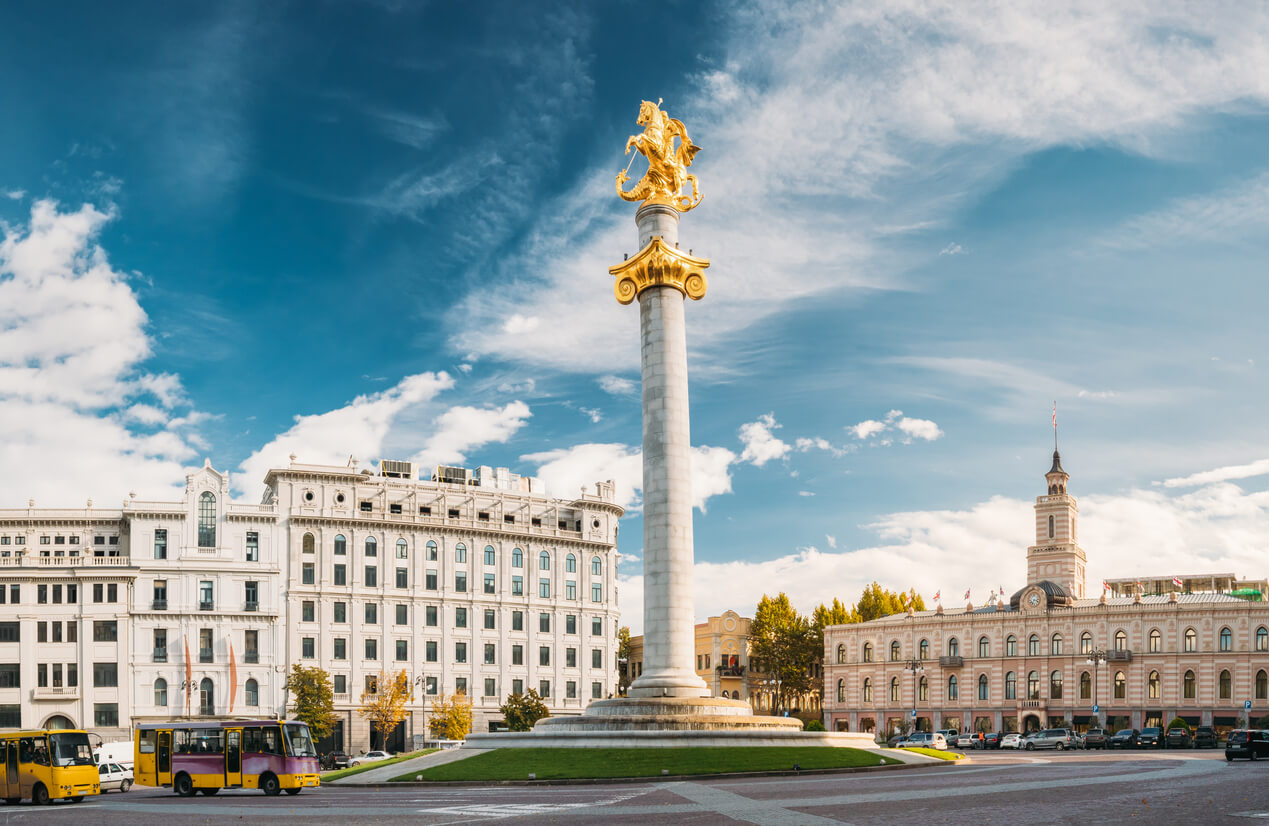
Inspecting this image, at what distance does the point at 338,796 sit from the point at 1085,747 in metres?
60.3

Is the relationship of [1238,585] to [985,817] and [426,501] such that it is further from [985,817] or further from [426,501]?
[985,817]

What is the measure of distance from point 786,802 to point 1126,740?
193ft

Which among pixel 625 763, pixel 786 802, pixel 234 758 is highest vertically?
pixel 786 802

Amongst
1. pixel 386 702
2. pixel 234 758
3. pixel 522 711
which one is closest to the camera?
pixel 234 758

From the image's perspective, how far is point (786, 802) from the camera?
28.8 m

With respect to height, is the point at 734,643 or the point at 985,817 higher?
the point at 985,817

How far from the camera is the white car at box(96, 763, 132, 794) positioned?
5059 cm

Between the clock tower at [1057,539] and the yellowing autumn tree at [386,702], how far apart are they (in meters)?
72.5

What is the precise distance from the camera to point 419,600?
103 meters

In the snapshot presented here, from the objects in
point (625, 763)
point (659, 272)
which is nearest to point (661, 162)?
point (659, 272)

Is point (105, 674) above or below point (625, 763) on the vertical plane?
below

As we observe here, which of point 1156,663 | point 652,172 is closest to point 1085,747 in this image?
point 1156,663

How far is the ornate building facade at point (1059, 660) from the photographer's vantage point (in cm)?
9612

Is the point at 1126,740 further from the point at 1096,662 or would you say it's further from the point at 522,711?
the point at 522,711
